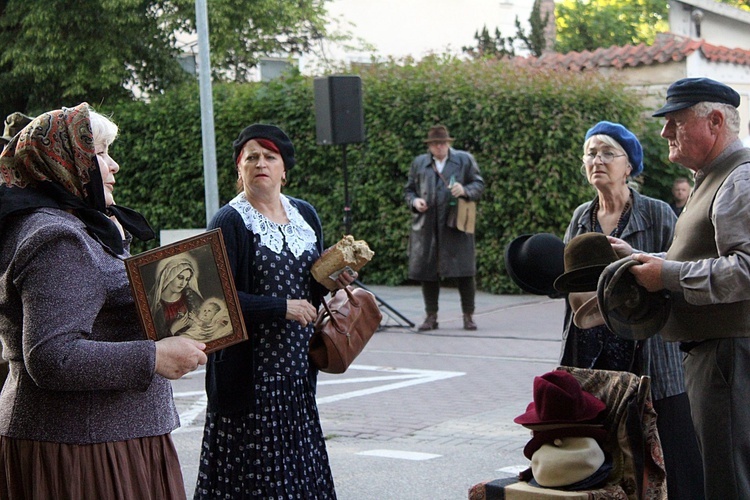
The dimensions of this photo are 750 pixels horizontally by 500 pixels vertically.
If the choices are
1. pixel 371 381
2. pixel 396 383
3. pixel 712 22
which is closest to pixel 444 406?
pixel 396 383

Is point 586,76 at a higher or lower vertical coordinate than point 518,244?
higher

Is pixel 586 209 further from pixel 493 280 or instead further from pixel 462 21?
pixel 462 21

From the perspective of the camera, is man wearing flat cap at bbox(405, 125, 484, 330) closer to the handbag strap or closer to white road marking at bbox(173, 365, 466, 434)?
white road marking at bbox(173, 365, 466, 434)

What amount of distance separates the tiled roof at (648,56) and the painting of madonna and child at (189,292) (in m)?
15.7

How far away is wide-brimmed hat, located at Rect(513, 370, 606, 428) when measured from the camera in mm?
3756

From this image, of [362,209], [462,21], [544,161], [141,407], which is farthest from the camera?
[462,21]

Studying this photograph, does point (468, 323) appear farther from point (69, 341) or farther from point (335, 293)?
point (69, 341)

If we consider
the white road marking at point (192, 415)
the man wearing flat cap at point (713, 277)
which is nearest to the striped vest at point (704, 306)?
the man wearing flat cap at point (713, 277)

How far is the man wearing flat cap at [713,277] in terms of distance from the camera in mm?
3699

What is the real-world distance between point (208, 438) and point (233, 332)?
59.5 inches

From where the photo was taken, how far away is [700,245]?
391cm

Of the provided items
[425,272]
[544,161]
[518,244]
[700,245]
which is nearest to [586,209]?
[518,244]

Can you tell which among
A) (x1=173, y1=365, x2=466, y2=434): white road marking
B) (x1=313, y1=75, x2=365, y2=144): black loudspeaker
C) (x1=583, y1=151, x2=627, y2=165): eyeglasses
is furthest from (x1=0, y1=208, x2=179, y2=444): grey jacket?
(x1=313, y1=75, x2=365, y2=144): black loudspeaker

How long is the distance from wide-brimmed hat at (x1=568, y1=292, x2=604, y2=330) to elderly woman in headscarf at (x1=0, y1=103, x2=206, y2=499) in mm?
1961
